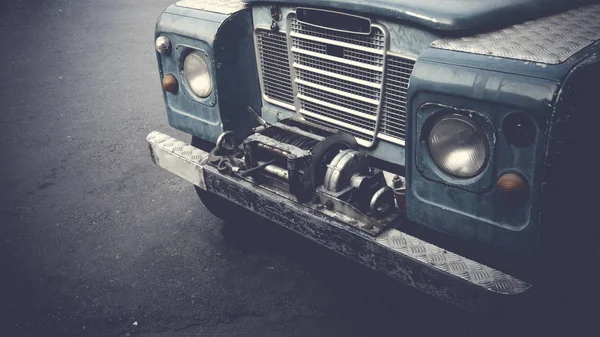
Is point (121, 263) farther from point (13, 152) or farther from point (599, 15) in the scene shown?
point (599, 15)

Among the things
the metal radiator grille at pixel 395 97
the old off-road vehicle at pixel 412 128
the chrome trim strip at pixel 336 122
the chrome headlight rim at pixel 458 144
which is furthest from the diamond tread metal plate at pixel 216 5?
the chrome headlight rim at pixel 458 144

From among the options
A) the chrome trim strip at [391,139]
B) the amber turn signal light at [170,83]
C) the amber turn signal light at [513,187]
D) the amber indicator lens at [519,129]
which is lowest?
the chrome trim strip at [391,139]

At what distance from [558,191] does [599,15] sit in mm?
1065

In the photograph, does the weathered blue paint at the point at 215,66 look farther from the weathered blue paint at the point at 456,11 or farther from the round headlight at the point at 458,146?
the round headlight at the point at 458,146

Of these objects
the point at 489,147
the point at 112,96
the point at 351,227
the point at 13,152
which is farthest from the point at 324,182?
the point at 112,96

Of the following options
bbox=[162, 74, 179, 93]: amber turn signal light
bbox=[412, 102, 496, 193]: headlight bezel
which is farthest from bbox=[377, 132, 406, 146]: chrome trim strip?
bbox=[162, 74, 179, 93]: amber turn signal light

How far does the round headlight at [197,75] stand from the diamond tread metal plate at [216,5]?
0.96 feet

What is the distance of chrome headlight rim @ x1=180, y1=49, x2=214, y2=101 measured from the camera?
3.19 metres

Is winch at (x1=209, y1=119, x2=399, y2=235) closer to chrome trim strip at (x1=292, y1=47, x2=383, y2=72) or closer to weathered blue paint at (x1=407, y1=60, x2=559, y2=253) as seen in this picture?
weathered blue paint at (x1=407, y1=60, x2=559, y2=253)

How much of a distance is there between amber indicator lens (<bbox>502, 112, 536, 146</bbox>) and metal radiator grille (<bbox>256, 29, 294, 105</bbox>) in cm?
145

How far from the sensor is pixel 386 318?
9.83ft

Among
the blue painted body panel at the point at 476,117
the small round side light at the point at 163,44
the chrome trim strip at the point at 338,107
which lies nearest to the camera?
the blue painted body panel at the point at 476,117

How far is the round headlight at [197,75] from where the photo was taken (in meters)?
3.22

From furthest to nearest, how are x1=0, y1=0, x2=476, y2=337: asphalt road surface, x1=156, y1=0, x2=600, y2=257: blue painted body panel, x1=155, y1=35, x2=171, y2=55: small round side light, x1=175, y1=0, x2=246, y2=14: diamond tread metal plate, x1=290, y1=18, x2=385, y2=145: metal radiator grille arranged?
x1=155, y1=35, x2=171, y2=55: small round side light → x1=175, y1=0, x2=246, y2=14: diamond tread metal plate → x1=0, y1=0, x2=476, y2=337: asphalt road surface → x1=290, y1=18, x2=385, y2=145: metal radiator grille → x1=156, y1=0, x2=600, y2=257: blue painted body panel
